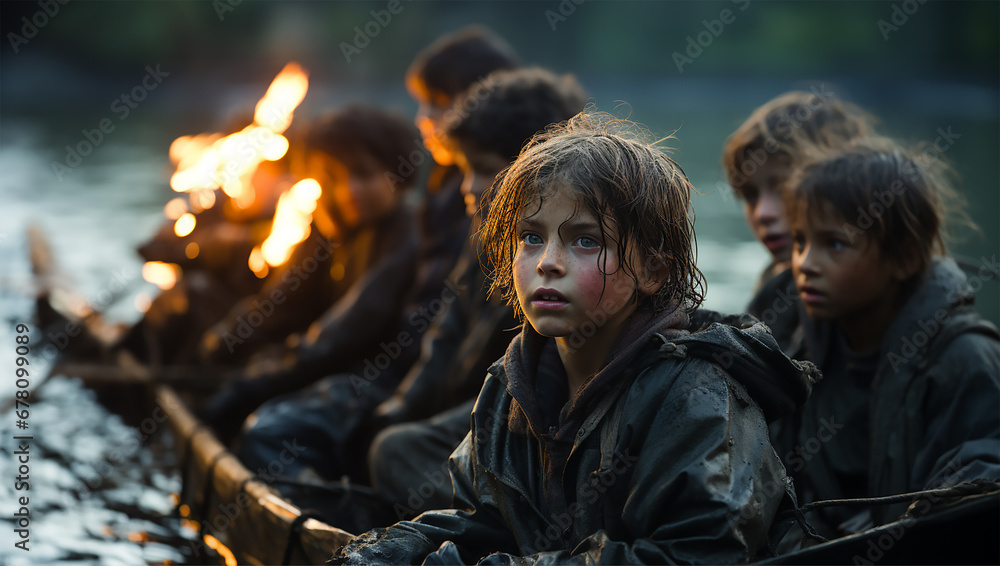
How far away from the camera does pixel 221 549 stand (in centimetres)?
342

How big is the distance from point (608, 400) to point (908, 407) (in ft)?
3.87

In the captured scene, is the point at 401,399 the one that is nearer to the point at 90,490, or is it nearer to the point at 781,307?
the point at 781,307

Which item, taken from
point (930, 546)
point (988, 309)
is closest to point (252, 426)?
point (930, 546)

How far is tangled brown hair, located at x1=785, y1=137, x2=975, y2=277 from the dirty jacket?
3.11 feet

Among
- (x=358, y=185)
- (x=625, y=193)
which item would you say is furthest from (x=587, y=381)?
(x=358, y=185)

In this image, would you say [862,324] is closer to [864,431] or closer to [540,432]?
[864,431]

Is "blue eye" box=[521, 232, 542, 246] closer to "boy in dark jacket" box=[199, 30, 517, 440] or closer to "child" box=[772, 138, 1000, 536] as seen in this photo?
"child" box=[772, 138, 1000, 536]

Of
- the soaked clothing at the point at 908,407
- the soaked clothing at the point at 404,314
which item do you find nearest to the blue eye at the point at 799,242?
the soaked clothing at the point at 908,407

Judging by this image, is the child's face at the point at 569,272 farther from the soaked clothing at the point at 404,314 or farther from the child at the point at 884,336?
the soaked clothing at the point at 404,314

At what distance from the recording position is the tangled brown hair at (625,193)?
165 centimetres

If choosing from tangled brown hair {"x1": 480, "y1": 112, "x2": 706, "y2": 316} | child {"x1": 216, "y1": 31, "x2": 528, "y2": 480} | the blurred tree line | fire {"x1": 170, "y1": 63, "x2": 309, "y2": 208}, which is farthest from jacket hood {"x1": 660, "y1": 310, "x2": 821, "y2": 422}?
the blurred tree line

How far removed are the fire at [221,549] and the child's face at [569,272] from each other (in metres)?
2.09

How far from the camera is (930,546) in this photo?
5.65 feet

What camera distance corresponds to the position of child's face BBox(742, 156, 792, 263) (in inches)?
123
